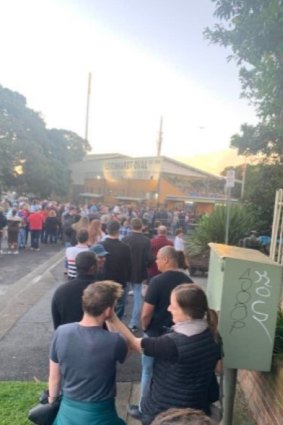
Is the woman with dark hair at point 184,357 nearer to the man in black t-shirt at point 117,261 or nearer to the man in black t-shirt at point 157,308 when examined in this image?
the man in black t-shirt at point 157,308

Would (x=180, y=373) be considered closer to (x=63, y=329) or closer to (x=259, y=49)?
(x=63, y=329)

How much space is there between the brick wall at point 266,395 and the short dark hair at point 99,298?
1646 millimetres

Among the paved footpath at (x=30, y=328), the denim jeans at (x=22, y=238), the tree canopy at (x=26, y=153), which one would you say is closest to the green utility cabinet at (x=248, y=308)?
the paved footpath at (x=30, y=328)

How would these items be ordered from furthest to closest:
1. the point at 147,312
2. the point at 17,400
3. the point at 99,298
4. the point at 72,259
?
the point at 72,259, the point at 17,400, the point at 147,312, the point at 99,298

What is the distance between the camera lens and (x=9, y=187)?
123 ft

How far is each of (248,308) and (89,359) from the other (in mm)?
1360

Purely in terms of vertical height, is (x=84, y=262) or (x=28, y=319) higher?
(x=84, y=262)

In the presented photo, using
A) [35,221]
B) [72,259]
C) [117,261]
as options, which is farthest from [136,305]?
[35,221]

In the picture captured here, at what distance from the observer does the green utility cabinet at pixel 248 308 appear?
3.21 metres

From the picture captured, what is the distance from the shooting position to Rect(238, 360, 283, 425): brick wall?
3352mm

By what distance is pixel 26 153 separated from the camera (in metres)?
35.6

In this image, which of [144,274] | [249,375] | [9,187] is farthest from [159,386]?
[9,187]

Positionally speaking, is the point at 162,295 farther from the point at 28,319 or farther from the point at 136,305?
the point at 28,319

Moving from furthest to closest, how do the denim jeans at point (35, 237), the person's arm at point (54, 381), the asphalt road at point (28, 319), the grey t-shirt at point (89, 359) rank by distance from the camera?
the denim jeans at point (35, 237)
the asphalt road at point (28, 319)
the person's arm at point (54, 381)
the grey t-shirt at point (89, 359)
